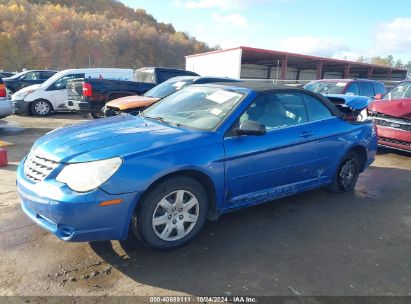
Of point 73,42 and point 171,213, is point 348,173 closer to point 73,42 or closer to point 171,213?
point 171,213

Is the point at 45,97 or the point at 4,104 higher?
the point at 4,104

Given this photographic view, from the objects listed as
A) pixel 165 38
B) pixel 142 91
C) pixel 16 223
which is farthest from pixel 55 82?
pixel 165 38

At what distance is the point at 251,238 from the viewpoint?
375 centimetres

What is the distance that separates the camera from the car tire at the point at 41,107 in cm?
1274

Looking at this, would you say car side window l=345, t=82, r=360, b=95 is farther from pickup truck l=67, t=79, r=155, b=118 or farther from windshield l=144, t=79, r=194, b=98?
pickup truck l=67, t=79, r=155, b=118

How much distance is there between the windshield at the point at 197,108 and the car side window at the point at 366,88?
8119 millimetres

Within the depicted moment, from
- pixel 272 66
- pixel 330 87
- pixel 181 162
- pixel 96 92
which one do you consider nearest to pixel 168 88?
pixel 96 92

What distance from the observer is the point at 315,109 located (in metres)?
4.73

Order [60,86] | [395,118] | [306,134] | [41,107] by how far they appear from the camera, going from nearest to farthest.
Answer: [306,134] → [395,118] → [41,107] → [60,86]

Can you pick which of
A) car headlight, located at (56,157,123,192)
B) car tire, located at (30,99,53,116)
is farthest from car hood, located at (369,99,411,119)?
car tire, located at (30,99,53,116)

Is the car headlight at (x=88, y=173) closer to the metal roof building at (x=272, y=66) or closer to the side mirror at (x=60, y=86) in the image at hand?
the side mirror at (x=60, y=86)

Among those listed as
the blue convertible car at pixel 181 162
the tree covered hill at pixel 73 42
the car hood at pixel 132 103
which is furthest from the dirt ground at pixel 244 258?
the tree covered hill at pixel 73 42

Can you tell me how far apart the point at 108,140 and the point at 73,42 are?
280ft

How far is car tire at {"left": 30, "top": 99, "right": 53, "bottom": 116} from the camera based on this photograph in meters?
12.7
